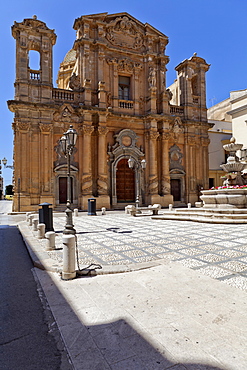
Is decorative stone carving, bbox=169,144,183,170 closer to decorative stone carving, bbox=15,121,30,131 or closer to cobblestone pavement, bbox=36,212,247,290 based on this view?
decorative stone carving, bbox=15,121,30,131

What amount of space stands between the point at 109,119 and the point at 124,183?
247 inches

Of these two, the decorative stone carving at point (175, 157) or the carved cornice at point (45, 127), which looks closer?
the carved cornice at point (45, 127)

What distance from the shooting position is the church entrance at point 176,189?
81.0ft

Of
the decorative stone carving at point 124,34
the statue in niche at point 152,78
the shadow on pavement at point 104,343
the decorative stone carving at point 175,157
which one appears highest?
the decorative stone carving at point 124,34

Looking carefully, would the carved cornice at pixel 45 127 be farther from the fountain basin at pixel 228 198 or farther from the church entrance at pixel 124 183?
the fountain basin at pixel 228 198

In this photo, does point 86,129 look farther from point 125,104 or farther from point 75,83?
point 125,104

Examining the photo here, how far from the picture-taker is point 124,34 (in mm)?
23672

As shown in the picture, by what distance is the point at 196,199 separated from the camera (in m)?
24.8

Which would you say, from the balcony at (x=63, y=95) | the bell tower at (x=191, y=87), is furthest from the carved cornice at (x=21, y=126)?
the bell tower at (x=191, y=87)

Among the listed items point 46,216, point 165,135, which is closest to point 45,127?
point 165,135

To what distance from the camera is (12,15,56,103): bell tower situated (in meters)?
19.3

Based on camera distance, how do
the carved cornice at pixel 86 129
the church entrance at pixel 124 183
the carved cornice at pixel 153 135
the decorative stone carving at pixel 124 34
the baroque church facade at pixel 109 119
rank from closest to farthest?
the baroque church facade at pixel 109 119 → the carved cornice at pixel 86 129 → the church entrance at pixel 124 183 → the carved cornice at pixel 153 135 → the decorative stone carving at pixel 124 34

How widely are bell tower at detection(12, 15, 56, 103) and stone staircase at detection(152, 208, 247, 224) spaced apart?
1472 centimetres

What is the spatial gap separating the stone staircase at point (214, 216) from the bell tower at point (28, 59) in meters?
14.7
